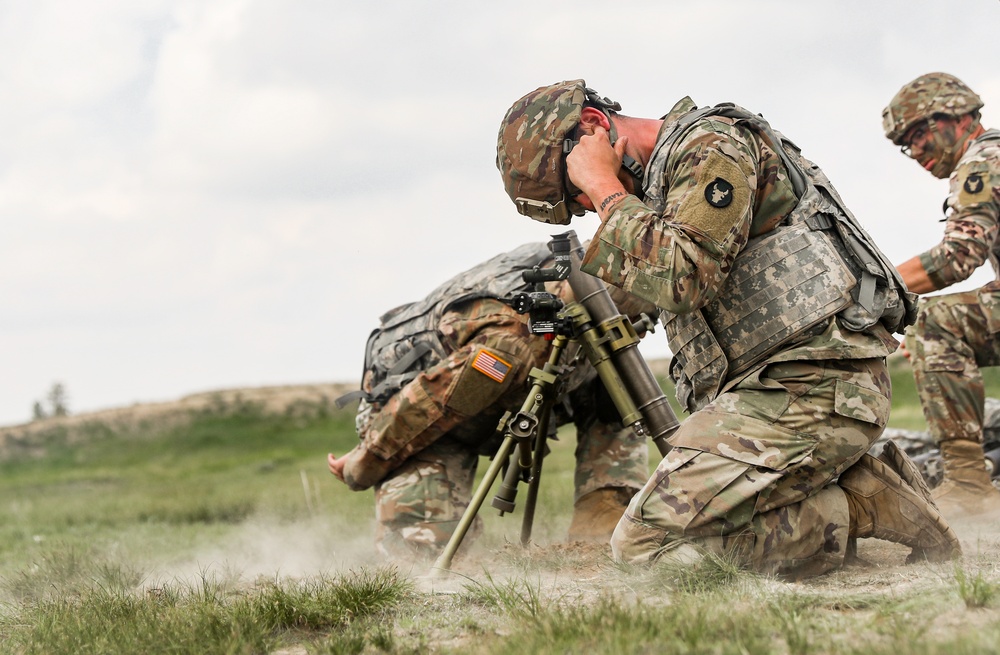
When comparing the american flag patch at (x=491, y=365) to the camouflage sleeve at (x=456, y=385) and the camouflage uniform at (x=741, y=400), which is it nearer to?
the camouflage sleeve at (x=456, y=385)

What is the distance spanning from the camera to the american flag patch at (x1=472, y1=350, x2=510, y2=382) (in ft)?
15.8

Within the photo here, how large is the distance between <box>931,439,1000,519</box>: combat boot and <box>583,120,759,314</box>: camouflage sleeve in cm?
296

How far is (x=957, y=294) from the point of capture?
571 cm

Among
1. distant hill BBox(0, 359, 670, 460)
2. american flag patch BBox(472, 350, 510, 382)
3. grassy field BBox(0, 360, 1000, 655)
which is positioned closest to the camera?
grassy field BBox(0, 360, 1000, 655)

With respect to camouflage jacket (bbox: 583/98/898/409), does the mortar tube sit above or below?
below

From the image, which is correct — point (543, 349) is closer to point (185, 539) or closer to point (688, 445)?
point (688, 445)

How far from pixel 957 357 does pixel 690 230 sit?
3.18 m

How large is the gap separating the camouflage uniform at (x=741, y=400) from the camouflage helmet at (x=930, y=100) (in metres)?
2.90

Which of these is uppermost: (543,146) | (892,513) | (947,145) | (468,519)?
(543,146)

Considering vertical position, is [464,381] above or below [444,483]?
above

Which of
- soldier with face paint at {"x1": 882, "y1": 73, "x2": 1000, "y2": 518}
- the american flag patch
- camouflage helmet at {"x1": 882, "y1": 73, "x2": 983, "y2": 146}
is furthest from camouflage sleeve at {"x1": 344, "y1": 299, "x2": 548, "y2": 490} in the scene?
camouflage helmet at {"x1": 882, "y1": 73, "x2": 983, "y2": 146}

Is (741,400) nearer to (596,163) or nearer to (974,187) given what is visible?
(596,163)

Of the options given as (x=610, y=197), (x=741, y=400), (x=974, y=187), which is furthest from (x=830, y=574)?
(x=974, y=187)

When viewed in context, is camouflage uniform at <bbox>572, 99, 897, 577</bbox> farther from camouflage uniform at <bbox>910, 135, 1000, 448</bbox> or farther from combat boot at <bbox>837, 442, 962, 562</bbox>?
camouflage uniform at <bbox>910, 135, 1000, 448</bbox>
